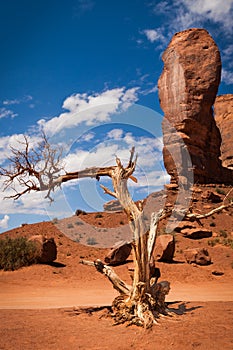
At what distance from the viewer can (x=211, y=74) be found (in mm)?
39562

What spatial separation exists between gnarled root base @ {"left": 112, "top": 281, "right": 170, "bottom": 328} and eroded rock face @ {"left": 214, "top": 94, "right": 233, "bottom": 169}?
1987 inches

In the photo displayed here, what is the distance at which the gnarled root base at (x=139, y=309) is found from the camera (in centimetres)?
627

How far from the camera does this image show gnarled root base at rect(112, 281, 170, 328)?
6273mm

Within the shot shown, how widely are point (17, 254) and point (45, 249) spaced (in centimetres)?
154

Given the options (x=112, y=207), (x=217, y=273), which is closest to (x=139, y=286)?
(x=217, y=273)

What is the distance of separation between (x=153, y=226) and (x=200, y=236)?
1905 cm

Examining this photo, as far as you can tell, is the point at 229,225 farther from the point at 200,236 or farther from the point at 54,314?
the point at 54,314

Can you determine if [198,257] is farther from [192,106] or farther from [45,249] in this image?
[192,106]

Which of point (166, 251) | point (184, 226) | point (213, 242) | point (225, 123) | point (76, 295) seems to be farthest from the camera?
point (225, 123)

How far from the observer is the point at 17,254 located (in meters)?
16.6

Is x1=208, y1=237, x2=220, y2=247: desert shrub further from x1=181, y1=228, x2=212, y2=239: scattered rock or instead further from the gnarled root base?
the gnarled root base

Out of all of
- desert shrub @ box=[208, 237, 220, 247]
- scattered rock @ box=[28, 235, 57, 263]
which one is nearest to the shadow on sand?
scattered rock @ box=[28, 235, 57, 263]

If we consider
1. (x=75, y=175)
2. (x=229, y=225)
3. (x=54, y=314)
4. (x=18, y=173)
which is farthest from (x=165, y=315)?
(x=229, y=225)

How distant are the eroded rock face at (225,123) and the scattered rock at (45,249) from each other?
4363cm
